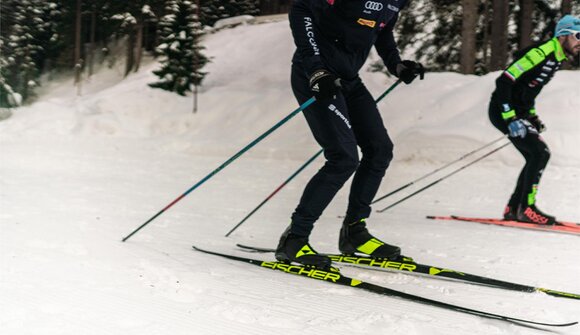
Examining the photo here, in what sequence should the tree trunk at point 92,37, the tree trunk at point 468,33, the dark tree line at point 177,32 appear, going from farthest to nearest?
the tree trunk at point 92,37 < the dark tree line at point 177,32 < the tree trunk at point 468,33

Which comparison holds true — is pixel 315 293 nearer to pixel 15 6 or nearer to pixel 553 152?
pixel 553 152

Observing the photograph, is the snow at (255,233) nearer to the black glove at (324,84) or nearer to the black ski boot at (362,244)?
the black ski boot at (362,244)

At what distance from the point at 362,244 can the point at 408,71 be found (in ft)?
3.84

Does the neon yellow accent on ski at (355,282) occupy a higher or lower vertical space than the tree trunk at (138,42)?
higher

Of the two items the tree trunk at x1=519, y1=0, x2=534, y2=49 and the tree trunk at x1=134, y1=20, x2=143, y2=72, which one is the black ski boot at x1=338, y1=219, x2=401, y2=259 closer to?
the tree trunk at x1=519, y1=0, x2=534, y2=49

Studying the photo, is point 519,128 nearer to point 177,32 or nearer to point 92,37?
point 177,32

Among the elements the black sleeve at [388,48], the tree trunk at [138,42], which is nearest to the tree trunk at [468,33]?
the black sleeve at [388,48]

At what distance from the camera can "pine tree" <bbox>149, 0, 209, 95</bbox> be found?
70.0 feet

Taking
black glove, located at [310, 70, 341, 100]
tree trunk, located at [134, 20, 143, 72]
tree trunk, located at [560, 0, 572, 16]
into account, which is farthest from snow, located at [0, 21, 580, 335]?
tree trunk, located at [134, 20, 143, 72]

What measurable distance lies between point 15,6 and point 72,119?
1365 centimetres

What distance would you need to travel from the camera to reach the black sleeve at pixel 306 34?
10.2 ft

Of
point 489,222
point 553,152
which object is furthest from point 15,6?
point 489,222

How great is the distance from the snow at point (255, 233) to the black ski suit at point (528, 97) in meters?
0.66

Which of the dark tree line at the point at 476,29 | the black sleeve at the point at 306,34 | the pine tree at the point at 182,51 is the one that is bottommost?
the pine tree at the point at 182,51
